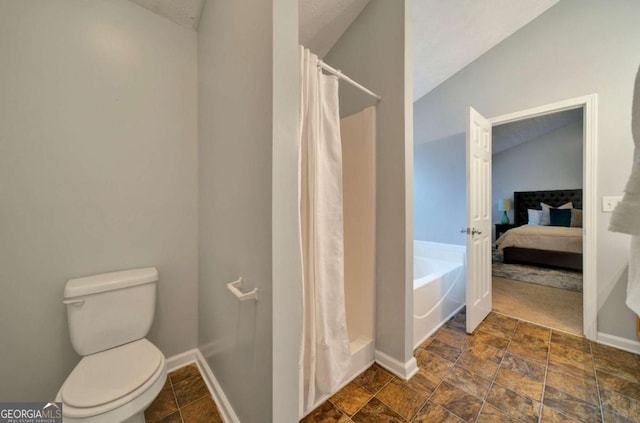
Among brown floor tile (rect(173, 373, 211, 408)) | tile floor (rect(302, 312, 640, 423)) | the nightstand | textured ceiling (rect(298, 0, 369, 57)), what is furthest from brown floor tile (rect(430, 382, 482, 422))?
the nightstand

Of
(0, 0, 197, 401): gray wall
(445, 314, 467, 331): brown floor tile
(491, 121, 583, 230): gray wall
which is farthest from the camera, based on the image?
(491, 121, 583, 230): gray wall

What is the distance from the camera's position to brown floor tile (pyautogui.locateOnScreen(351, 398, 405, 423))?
45.8 inches

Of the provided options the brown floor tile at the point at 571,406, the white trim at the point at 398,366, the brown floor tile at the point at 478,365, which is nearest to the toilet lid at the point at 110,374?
the white trim at the point at 398,366

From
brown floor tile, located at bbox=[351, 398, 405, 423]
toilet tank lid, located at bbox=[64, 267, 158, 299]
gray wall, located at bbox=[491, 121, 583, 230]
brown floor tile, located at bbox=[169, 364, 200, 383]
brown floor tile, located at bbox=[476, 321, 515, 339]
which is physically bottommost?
brown floor tile, located at bbox=[169, 364, 200, 383]

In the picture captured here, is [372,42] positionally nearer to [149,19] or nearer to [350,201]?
[350,201]

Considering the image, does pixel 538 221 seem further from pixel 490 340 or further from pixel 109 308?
pixel 109 308

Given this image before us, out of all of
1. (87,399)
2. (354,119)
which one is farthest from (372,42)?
(87,399)

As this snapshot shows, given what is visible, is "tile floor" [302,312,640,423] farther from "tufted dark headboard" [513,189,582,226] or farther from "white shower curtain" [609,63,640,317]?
"tufted dark headboard" [513,189,582,226]

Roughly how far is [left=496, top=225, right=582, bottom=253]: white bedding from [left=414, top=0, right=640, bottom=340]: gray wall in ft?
8.34

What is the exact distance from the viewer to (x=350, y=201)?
1708 mm

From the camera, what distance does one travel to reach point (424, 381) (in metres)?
1.42

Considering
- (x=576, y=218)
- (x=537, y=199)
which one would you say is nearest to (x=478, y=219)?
(x=576, y=218)

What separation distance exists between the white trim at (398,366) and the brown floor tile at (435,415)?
8.0 inches

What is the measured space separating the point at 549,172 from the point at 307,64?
6.51 meters
